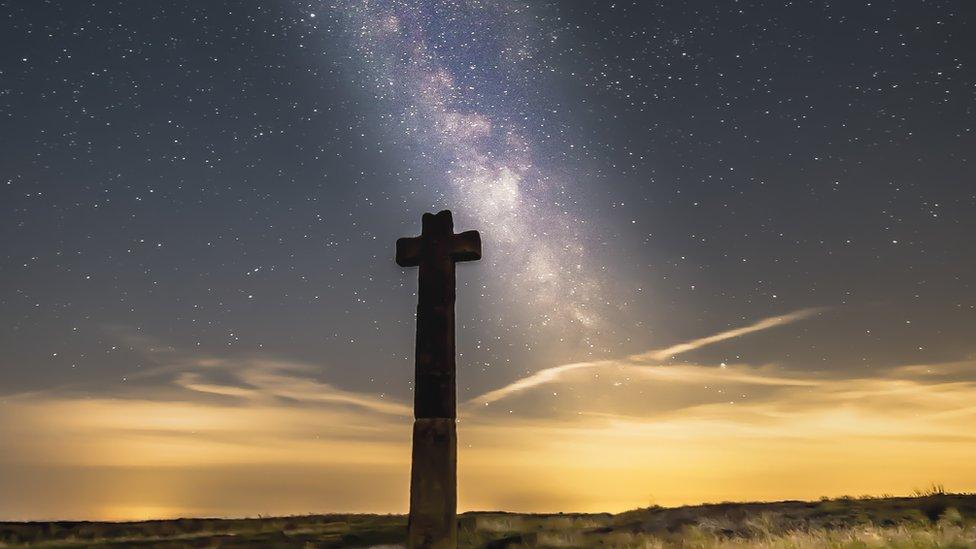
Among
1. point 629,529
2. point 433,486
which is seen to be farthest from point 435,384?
point 629,529

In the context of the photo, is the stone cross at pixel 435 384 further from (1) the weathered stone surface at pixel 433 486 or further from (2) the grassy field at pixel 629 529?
(2) the grassy field at pixel 629 529

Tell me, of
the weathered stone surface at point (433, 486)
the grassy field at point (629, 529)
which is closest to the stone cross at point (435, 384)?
the weathered stone surface at point (433, 486)

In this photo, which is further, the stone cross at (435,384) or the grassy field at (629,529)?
the stone cross at (435,384)

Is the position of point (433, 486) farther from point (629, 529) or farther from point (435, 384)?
point (629, 529)

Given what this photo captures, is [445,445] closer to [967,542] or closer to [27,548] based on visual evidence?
[967,542]

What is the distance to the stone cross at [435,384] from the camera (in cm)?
1056

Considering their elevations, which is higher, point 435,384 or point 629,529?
point 435,384

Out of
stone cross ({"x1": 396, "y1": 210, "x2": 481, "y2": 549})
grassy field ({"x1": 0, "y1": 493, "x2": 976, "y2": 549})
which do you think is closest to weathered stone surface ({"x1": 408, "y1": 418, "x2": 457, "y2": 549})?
stone cross ({"x1": 396, "y1": 210, "x2": 481, "y2": 549})

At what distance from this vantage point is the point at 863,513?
1285 centimetres

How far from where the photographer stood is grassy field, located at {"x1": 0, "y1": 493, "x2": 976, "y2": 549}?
400 inches

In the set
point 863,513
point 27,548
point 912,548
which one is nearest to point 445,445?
point 912,548

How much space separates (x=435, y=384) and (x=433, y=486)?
1354 millimetres

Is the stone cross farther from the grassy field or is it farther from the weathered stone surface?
the grassy field

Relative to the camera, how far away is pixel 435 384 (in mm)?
10953
